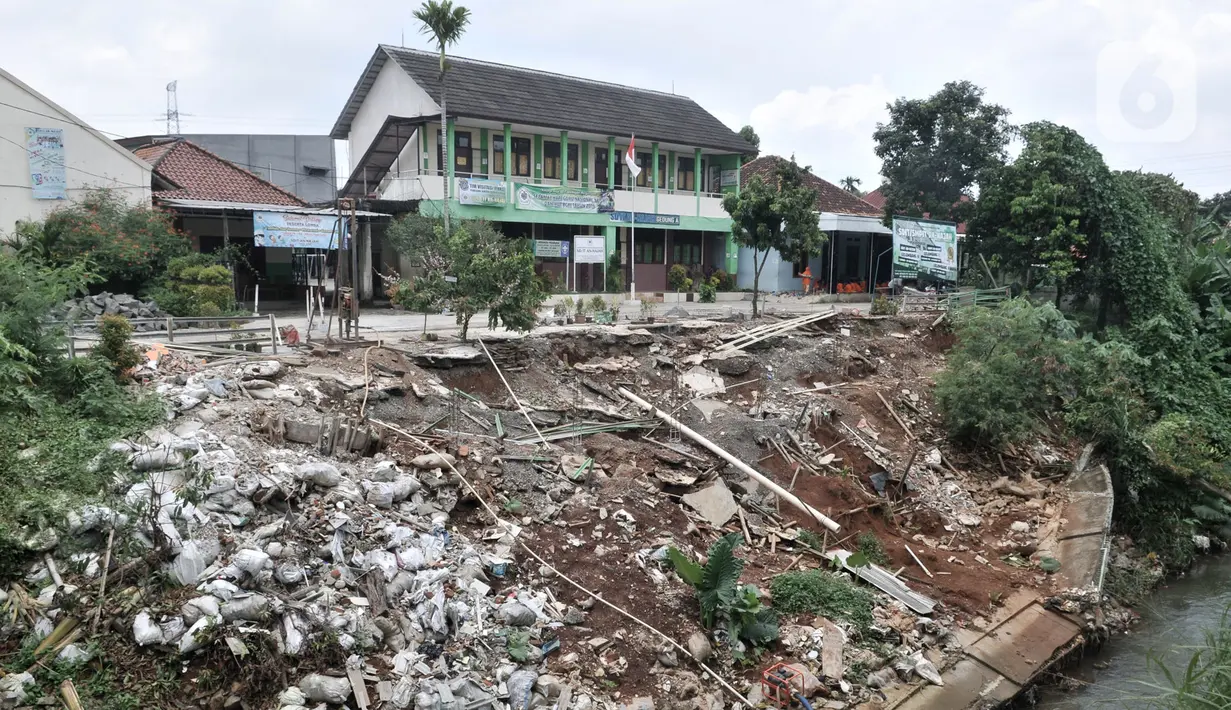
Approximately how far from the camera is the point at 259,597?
7031 millimetres

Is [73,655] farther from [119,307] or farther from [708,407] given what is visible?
[119,307]

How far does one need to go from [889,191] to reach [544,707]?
27.1 meters

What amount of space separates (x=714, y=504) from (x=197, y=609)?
22.7 ft

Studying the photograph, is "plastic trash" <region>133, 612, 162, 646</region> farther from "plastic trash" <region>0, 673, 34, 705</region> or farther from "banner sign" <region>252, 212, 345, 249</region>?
"banner sign" <region>252, 212, 345, 249</region>

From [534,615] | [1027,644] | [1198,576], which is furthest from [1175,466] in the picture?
[534,615]

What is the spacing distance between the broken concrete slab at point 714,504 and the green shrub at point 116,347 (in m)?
7.85

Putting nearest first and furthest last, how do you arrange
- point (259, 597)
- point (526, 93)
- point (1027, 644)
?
point (259, 597)
point (1027, 644)
point (526, 93)

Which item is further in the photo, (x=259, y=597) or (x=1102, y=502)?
(x=1102, y=502)

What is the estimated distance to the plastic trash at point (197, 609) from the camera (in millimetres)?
6727

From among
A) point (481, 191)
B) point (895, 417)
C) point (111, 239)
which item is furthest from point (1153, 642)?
point (111, 239)

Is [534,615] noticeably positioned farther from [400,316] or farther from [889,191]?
[889,191]

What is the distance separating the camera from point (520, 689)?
7422mm

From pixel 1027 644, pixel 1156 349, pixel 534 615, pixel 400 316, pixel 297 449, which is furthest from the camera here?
pixel 400 316

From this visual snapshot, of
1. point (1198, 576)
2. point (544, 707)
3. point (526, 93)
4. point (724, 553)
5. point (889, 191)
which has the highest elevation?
point (526, 93)
